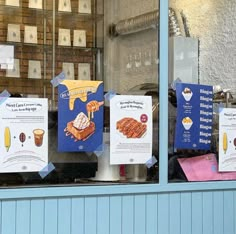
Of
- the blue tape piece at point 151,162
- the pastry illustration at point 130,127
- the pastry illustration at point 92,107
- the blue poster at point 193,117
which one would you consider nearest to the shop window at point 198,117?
the blue poster at point 193,117

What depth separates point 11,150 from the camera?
2697 millimetres

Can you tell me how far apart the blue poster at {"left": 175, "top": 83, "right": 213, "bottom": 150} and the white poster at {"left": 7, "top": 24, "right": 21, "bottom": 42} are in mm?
1191

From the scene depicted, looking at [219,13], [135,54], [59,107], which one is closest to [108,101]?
[59,107]

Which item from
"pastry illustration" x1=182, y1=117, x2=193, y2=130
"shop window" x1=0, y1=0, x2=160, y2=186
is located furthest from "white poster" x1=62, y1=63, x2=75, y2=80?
"pastry illustration" x1=182, y1=117, x2=193, y2=130

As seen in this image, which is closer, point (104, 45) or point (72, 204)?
point (72, 204)

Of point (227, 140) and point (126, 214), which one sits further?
point (227, 140)

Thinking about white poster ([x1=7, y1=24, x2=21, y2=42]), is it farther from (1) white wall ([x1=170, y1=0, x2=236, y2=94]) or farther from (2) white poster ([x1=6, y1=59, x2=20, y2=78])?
(1) white wall ([x1=170, y1=0, x2=236, y2=94])

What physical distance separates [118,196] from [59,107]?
2.09ft

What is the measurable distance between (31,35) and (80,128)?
4.24ft

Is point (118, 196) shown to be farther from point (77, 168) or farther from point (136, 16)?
point (136, 16)

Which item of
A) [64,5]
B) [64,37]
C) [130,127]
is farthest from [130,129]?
[64,5]

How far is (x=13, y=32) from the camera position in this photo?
143 inches

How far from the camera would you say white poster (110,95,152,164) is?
298cm

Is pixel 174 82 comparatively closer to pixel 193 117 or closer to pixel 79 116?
pixel 193 117
